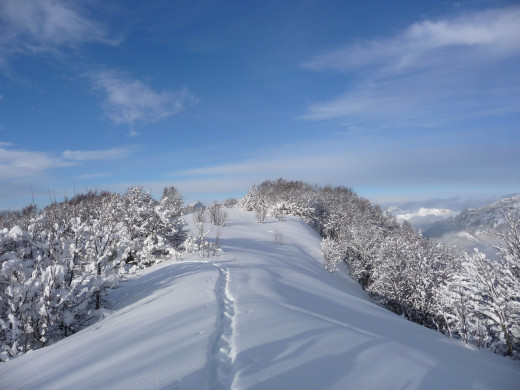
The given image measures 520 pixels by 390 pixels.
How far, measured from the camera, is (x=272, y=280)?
7.48 meters

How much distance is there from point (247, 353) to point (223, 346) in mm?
373

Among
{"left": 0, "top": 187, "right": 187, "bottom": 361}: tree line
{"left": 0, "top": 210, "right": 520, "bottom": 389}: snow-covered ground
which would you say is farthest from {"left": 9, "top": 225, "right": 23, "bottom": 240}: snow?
{"left": 0, "top": 210, "right": 520, "bottom": 389}: snow-covered ground

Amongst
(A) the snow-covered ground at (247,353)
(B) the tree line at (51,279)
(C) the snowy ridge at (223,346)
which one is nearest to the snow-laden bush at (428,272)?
(A) the snow-covered ground at (247,353)

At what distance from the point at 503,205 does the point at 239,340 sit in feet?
25.7

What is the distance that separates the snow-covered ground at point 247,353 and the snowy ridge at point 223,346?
0.01 meters

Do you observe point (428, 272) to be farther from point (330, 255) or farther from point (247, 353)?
point (247, 353)

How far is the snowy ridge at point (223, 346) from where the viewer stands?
8.71ft

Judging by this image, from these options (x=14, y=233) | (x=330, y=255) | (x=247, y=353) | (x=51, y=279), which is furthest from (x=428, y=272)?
(x=14, y=233)

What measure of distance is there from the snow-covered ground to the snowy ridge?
12 millimetres

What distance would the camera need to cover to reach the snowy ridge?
2656mm

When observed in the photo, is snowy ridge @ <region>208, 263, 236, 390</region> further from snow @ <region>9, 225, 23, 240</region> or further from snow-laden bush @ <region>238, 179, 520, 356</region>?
snow-laden bush @ <region>238, 179, 520, 356</region>

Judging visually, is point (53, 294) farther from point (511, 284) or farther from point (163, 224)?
point (511, 284)

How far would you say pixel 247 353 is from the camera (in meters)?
3.10

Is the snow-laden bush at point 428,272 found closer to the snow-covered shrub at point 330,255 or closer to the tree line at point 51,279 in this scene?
the snow-covered shrub at point 330,255
